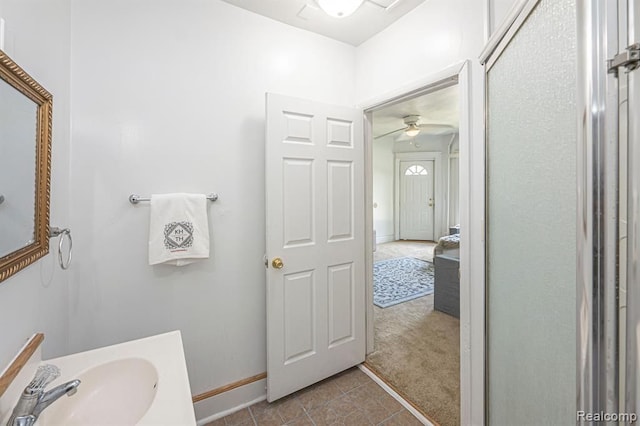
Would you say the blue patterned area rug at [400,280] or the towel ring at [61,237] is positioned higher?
the towel ring at [61,237]

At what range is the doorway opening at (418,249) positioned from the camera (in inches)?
74.8

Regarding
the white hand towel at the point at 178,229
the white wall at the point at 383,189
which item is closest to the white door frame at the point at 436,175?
the white wall at the point at 383,189

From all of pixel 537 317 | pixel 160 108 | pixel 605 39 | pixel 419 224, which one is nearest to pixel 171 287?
pixel 160 108

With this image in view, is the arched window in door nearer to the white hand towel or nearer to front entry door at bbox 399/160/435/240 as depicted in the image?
front entry door at bbox 399/160/435/240

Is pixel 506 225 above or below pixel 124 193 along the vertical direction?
below

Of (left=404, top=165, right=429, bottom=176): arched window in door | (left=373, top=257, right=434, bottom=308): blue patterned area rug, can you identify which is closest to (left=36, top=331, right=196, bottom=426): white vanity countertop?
(left=373, top=257, right=434, bottom=308): blue patterned area rug

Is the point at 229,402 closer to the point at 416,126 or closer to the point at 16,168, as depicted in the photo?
the point at 16,168

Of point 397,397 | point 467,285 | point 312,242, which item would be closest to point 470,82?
point 467,285

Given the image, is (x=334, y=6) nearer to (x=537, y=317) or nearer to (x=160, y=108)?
(x=160, y=108)

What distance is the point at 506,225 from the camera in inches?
38.6

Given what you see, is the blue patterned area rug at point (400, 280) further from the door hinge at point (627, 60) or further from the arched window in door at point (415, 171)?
the door hinge at point (627, 60)

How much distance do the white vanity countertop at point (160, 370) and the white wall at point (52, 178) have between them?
0.56 ft

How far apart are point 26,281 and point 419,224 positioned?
7.16 metres

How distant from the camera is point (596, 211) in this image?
0.51 m
